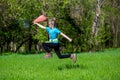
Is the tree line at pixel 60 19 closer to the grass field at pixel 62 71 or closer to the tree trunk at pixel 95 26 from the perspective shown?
the tree trunk at pixel 95 26

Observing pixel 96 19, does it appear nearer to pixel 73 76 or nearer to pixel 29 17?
pixel 29 17

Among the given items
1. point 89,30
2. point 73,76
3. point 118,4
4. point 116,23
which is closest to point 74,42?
point 89,30

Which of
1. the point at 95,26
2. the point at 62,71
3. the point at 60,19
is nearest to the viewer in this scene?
the point at 62,71

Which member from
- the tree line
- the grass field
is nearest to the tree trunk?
the tree line

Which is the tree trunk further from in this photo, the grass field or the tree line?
the grass field

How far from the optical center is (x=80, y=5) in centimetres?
4281

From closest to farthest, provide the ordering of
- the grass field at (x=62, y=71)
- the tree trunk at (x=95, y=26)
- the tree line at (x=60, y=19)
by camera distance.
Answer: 1. the grass field at (x=62, y=71)
2. the tree line at (x=60, y=19)
3. the tree trunk at (x=95, y=26)

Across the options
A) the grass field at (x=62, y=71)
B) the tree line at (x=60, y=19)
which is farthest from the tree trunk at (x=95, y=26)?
the grass field at (x=62, y=71)

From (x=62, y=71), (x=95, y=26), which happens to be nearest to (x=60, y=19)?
(x=95, y=26)

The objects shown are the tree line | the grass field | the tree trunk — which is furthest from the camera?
the tree trunk

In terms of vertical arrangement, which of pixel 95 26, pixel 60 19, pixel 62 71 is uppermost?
pixel 60 19

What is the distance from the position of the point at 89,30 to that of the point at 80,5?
3347 millimetres

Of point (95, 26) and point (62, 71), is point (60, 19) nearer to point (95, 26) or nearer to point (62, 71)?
point (95, 26)

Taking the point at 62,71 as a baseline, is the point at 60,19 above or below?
above
